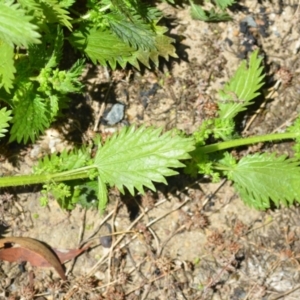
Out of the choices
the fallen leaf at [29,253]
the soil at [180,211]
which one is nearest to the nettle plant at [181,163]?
the soil at [180,211]

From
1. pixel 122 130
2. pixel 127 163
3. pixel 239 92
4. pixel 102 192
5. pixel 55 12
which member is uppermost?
pixel 55 12


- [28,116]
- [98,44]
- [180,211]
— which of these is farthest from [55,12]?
[180,211]

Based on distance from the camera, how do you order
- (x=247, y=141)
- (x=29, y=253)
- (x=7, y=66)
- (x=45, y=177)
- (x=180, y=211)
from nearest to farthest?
(x=7, y=66) → (x=45, y=177) → (x=247, y=141) → (x=29, y=253) → (x=180, y=211)

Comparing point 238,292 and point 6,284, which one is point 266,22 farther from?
point 6,284

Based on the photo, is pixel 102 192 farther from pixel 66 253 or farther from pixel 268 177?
pixel 268 177

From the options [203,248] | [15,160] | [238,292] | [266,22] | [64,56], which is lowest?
[238,292]

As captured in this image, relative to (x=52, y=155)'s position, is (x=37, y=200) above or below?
below

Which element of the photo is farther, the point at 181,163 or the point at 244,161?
the point at 244,161

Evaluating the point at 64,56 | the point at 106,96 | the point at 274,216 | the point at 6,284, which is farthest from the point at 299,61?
the point at 6,284
